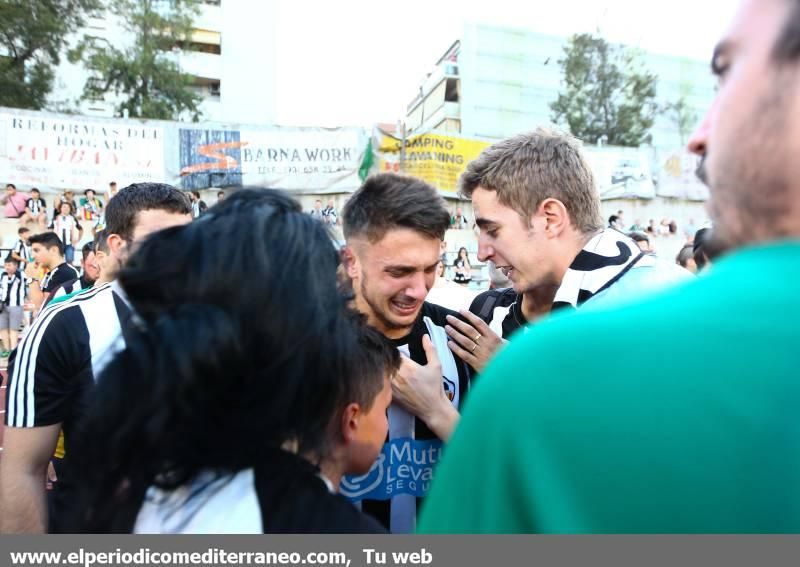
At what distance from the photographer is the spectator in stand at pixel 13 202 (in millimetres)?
13727

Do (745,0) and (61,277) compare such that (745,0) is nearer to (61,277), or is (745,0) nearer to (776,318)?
(776,318)

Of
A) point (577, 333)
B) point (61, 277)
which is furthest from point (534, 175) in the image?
point (61, 277)

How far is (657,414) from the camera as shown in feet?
1.82

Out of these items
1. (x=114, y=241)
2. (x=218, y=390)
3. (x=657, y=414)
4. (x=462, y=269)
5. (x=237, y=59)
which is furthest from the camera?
(x=237, y=59)

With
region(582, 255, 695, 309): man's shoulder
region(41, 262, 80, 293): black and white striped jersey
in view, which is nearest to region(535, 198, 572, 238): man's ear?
region(582, 255, 695, 309): man's shoulder

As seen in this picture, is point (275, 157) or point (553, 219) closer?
point (553, 219)

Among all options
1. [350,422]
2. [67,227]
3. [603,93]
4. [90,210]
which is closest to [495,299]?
[350,422]

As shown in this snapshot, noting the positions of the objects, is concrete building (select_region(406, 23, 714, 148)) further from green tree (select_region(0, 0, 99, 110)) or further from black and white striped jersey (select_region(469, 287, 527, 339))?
black and white striped jersey (select_region(469, 287, 527, 339))

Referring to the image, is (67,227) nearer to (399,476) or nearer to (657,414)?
(399,476)

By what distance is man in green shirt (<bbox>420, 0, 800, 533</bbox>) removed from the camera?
1.79 feet

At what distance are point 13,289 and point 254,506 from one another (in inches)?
460

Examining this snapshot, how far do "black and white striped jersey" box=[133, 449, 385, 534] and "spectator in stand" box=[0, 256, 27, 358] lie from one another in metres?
11.3

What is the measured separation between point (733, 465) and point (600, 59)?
37216 millimetres

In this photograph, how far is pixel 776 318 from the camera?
555 mm
